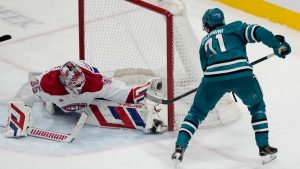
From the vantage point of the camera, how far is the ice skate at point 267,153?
4.57 m

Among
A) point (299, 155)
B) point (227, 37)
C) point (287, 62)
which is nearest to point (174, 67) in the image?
point (227, 37)

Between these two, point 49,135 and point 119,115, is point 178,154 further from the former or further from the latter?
point 49,135

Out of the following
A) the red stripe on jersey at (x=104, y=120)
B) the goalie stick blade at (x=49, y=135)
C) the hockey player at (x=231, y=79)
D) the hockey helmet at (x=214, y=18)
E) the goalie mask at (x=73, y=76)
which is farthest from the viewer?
the red stripe on jersey at (x=104, y=120)

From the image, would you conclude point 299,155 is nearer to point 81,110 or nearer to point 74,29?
point 81,110

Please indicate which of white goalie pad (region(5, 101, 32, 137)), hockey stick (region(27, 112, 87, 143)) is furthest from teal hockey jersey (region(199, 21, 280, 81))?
white goalie pad (region(5, 101, 32, 137))

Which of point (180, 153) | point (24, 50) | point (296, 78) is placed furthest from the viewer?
point (24, 50)

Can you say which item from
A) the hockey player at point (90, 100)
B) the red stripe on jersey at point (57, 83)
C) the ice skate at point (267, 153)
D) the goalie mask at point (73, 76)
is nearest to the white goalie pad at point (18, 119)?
the hockey player at point (90, 100)

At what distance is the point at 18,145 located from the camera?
488cm

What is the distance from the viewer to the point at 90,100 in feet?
16.4

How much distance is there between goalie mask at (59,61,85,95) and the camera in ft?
15.8

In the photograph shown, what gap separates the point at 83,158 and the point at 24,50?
1.68 metres

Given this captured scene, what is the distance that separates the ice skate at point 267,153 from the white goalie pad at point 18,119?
4.09 feet

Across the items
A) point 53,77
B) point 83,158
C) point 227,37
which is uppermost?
point 227,37

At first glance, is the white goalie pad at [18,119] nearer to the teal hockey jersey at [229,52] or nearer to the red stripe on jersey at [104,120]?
the red stripe on jersey at [104,120]
